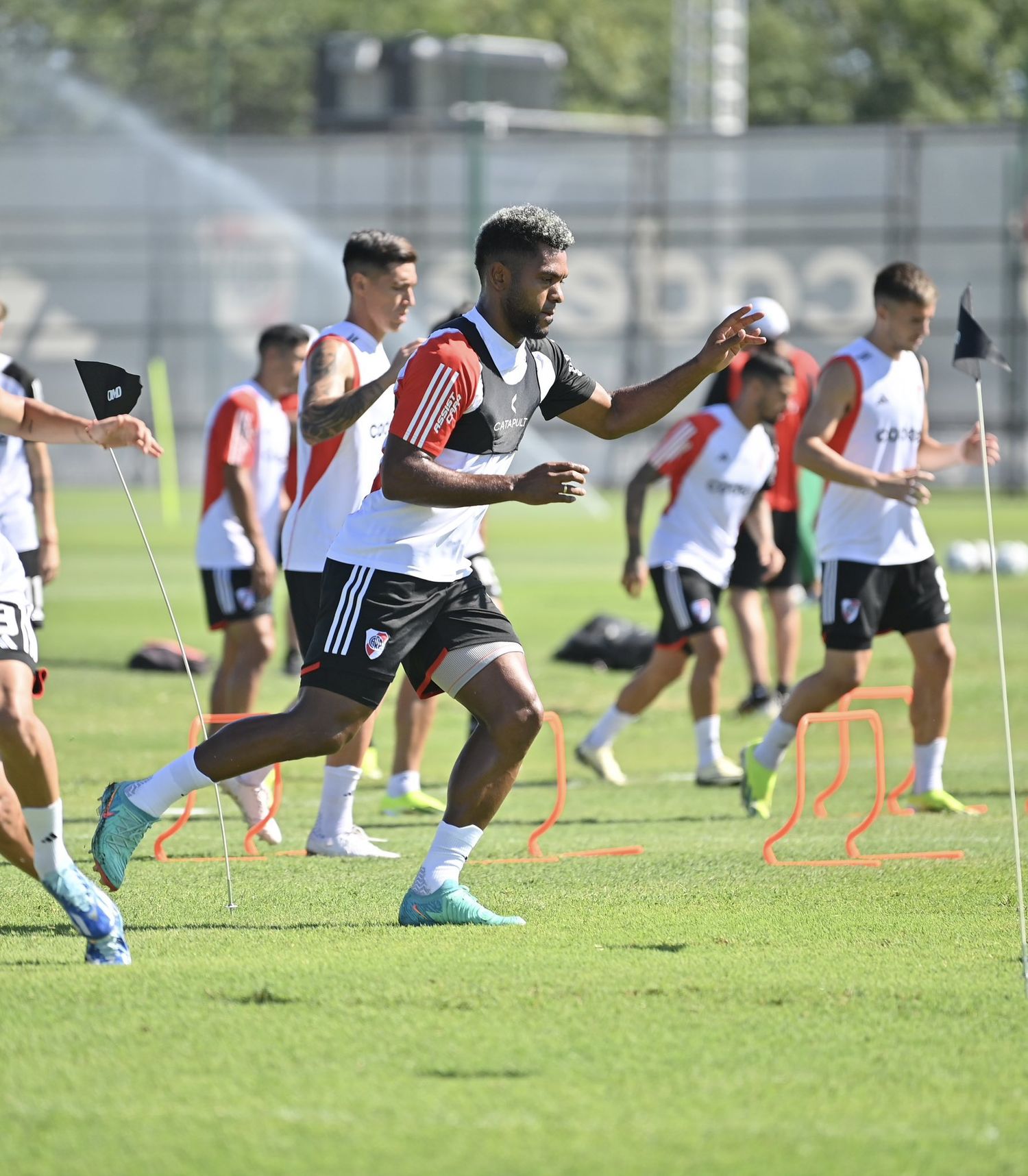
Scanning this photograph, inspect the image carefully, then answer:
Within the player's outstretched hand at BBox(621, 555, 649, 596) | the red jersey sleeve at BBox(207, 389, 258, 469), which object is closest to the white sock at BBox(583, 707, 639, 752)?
the player's outstretched hand at BBox(621, 555, 649, 596)

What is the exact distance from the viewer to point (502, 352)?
20.0ft

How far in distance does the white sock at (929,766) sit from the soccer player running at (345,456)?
2.76 m

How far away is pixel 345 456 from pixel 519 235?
195 centimetres

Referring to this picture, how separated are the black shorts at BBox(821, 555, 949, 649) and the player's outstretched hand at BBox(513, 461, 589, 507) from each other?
3460 millimetres

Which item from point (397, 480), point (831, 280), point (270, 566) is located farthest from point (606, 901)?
point (831, 280)

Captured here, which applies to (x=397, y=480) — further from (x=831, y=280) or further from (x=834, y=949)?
(x=831, y=280)

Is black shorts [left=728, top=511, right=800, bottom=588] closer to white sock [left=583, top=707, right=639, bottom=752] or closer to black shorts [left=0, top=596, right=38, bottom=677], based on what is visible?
white sock [left=583, top=707, right=639, bottom=752]

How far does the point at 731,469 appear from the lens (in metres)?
10.6

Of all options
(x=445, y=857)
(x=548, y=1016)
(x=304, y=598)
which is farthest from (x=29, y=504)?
(x=548, y=1016)

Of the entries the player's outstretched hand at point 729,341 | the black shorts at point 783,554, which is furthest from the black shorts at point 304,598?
the black shorts at point 783,554

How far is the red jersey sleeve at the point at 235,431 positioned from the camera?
32.0 ft

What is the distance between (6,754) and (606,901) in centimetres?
229

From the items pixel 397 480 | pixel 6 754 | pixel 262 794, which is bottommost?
pixel 262 794

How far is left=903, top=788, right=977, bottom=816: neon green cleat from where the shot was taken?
29.6 ft
